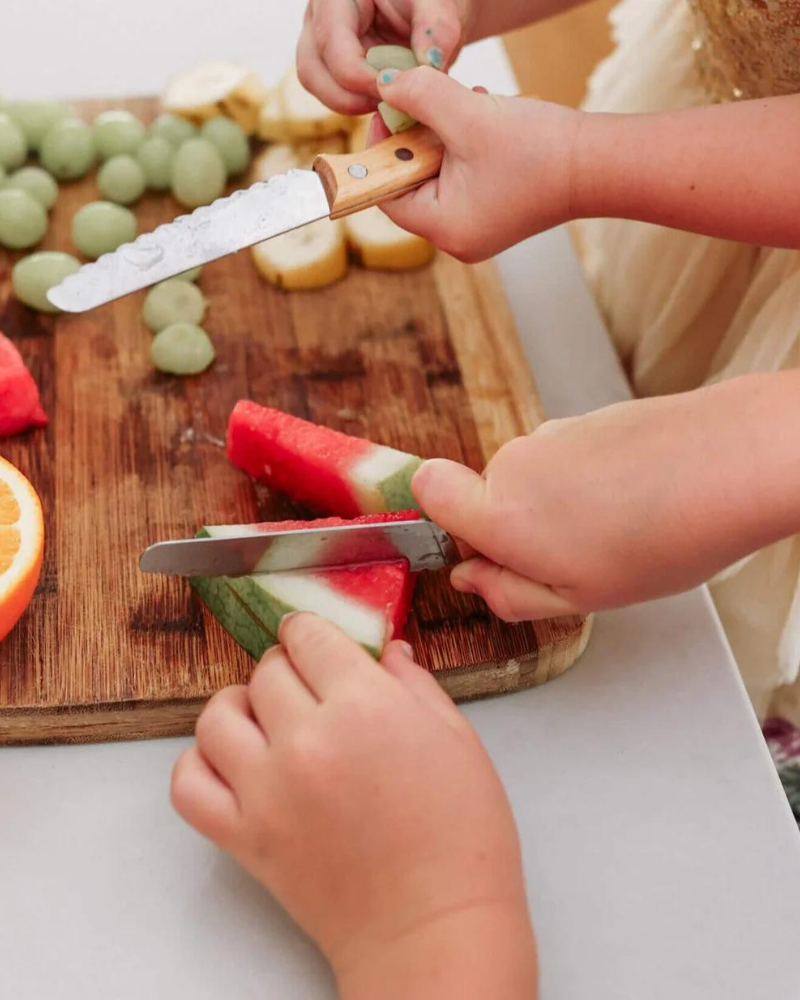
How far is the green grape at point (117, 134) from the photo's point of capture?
140 cm

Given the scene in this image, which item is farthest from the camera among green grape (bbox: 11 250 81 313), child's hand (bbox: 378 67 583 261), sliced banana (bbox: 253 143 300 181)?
sliced banana (bbox: 253 143 300 181)

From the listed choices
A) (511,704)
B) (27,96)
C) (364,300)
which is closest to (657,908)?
(511,704)

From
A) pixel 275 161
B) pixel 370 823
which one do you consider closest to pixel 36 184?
pixel 275 161

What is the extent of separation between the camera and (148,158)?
1.39m

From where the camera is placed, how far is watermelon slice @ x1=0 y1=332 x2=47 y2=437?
3.57ft

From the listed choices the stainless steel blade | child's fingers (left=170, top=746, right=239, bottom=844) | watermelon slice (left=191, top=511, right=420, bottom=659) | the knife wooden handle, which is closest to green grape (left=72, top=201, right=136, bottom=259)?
the stainless steel blade

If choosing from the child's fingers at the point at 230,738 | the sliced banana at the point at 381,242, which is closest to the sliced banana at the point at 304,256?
the sliced banana at the point at 381,242

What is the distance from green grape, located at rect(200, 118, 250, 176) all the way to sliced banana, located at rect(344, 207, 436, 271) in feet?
0.62

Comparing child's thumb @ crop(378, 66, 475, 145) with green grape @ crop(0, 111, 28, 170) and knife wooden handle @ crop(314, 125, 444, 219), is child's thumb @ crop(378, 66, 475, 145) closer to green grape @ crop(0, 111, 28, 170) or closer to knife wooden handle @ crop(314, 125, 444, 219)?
knife wooden handle @ crop(314, 125, 444, 219)

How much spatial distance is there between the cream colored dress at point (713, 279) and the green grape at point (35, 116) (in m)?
0.70

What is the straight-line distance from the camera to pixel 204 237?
1.03 m

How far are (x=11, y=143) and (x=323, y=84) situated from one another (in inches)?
18.1

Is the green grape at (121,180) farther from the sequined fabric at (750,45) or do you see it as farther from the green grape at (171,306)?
the sequined fabric at (750,45)

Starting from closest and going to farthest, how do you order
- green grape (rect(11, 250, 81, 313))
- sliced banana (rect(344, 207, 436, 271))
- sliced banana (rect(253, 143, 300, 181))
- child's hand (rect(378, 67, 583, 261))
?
child's hand (rect(378, 67, 583, 261)) → green grape (rect(11, 250, 81, 313)) → sliced banana (rect(344, 207, 436, 271)) → sliced banana (rect(253, 143, 300, 181))
